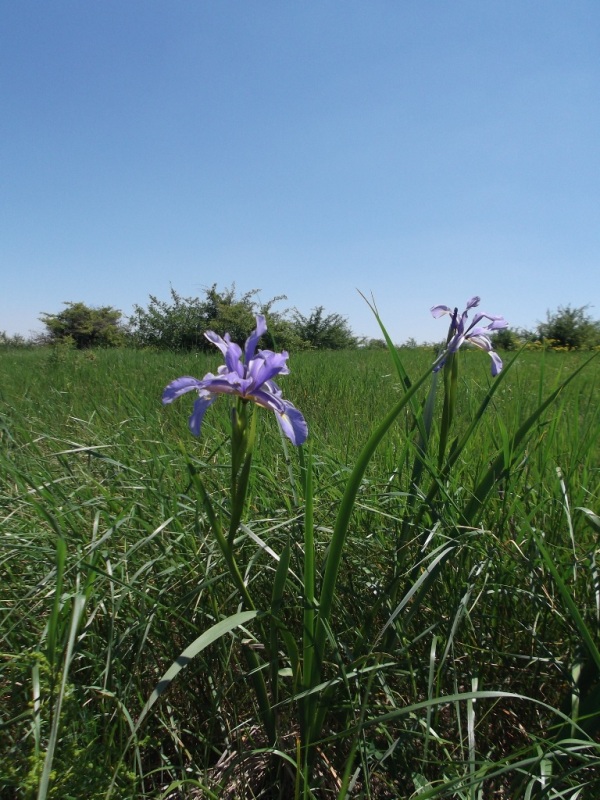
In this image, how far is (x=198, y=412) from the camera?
3.05 ft

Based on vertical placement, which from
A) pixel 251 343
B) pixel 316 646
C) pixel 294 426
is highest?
pixel 251 343

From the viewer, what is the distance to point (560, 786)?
36.9 inches

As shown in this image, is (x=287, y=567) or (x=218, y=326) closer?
(x=287, y=567)

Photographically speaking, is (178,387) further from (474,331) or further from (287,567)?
(474,331)

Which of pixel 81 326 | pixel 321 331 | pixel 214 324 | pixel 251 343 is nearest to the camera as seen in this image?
pixel 251 343

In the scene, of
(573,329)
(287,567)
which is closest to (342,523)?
(287,567)

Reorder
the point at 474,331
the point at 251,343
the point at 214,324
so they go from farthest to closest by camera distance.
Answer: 1. the point at 214,324
2. the point at 474,331
3. the point at 251,343

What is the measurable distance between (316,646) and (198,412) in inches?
17.2

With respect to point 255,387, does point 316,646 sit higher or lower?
lower

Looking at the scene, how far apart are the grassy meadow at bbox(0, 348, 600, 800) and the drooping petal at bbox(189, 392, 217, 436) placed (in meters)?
0.11

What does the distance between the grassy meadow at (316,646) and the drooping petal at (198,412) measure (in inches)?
4.3

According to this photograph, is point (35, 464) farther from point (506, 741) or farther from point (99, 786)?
point (506, 741)

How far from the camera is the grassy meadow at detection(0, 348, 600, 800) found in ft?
2.91

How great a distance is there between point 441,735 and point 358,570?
0.37 metres
